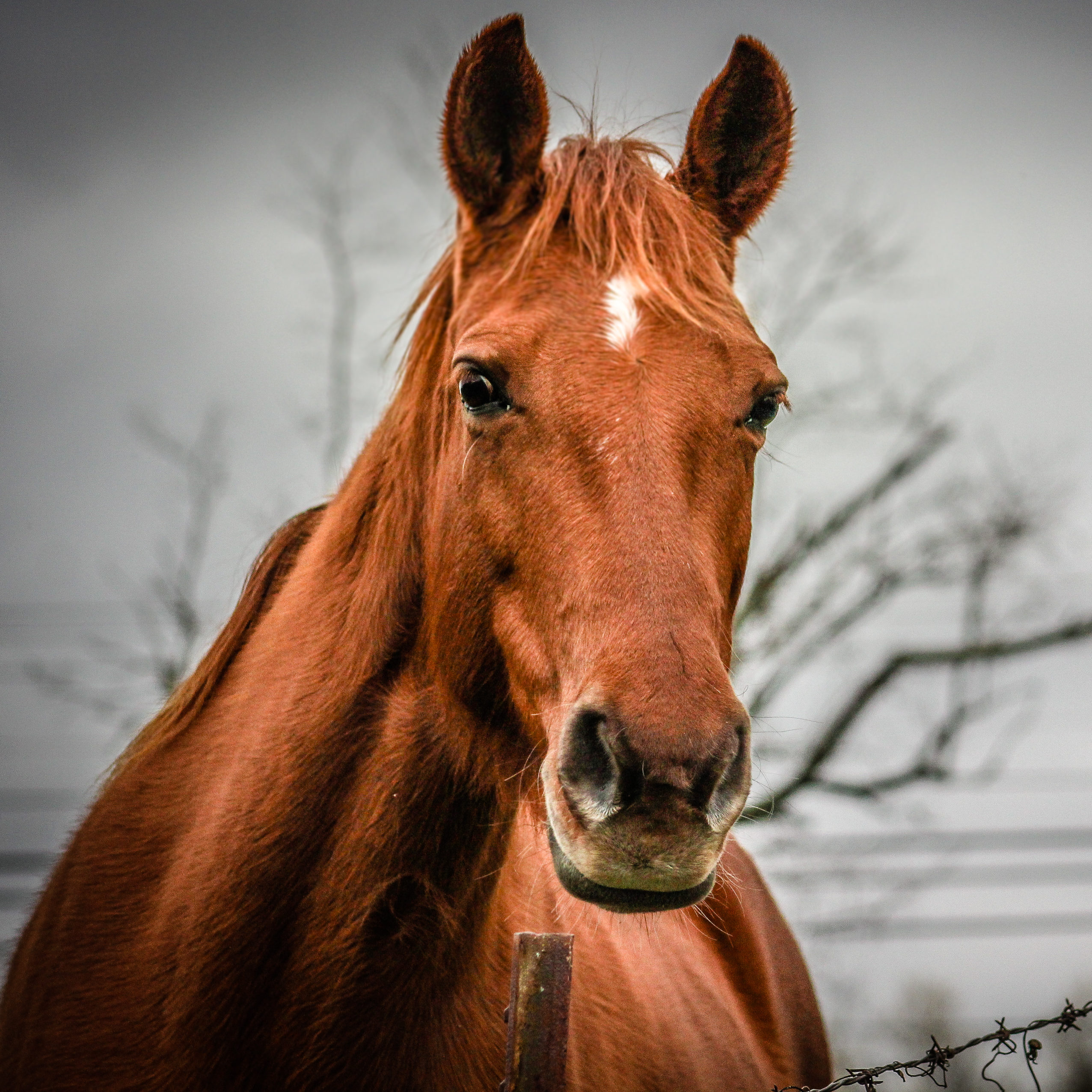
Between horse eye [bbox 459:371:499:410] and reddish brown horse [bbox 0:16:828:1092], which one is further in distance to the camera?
horse eye [bbox 459:371:499:410]

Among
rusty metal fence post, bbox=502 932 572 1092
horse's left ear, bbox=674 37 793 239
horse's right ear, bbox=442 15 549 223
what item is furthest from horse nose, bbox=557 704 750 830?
horse's left ear, bbox=674 37 793 239

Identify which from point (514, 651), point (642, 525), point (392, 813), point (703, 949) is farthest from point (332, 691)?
point (703, 949)

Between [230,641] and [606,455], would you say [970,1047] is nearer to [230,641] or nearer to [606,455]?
[606,455]

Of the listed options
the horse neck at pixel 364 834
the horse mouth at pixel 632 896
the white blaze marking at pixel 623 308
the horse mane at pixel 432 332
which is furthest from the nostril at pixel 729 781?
the horse mane at pixel 432 332

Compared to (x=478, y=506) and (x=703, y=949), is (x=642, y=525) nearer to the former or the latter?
(x=478, y=506)

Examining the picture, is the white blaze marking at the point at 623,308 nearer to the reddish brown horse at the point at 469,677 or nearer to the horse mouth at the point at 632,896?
the reddish brown horse at the point at 469,677

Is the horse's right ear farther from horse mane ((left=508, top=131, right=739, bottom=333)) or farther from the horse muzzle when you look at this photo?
the horse muzzle

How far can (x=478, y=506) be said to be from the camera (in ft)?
7.34

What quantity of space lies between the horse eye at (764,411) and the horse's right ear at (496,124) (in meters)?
0.81

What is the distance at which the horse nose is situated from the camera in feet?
5.31

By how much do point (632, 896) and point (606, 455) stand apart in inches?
33.3

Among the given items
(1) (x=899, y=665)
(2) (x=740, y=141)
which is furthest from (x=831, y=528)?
(2) (x=740, y=141)

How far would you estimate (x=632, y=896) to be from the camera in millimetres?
1702

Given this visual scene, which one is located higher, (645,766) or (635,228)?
(635,228)
